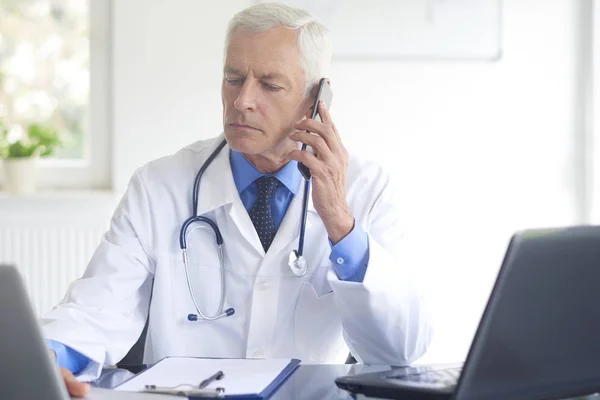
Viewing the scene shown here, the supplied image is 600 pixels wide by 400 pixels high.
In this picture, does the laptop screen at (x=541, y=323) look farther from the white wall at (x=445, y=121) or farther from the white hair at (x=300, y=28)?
the white wall at (x=445, y=121)

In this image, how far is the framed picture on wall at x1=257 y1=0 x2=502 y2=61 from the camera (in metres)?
3.20

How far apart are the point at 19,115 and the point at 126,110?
539 millimetres

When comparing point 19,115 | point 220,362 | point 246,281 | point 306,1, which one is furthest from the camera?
point 19,115

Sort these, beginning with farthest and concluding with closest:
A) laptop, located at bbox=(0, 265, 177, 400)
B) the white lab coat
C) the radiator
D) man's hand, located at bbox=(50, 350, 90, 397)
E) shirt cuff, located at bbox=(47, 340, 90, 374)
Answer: the radiator < the white lab coat < shirt cuff, located at bbox=(47, 340, 90, 374) < man's hand, located at bbox=(50, 350, 90, 397) < laptop, located at bbox=(0, 265, 177, 400)

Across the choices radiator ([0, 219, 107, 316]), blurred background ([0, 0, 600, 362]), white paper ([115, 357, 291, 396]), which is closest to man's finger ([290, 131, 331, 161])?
white paper ([115, 357, 291, 396])

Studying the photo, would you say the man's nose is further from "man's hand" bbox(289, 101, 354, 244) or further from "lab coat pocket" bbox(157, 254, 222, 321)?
"lab coat pocket" bbox(157, 254, 222, 321)

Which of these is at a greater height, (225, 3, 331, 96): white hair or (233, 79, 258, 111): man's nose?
(225, 3, 331, 96): white hair

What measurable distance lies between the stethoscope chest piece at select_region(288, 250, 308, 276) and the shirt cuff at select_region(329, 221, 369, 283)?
4.4 inches

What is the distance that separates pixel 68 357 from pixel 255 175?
60 cm

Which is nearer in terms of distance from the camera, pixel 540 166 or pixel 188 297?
pixel 188 297

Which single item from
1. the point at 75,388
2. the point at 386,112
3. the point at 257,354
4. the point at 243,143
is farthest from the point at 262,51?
the point at 386,112

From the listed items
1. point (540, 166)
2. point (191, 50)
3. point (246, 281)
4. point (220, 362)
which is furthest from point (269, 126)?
point (540, 166)

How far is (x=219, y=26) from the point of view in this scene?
3180 mm

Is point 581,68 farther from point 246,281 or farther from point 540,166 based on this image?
point 246,281
